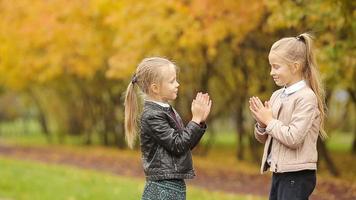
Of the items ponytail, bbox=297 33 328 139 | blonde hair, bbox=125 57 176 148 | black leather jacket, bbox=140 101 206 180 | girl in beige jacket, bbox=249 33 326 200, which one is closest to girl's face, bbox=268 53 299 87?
girl in beige jacket, bbox=249 33 326 200

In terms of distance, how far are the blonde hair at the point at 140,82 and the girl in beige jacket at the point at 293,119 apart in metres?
0.70

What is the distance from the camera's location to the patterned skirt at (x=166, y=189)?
15.9 ft

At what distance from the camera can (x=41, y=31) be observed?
2202 cm

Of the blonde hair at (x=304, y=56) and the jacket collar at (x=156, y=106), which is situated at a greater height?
the blonde hair at (x=304, y=56)

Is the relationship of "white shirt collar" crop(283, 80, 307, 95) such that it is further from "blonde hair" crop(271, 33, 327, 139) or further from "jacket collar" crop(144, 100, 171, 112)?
"jacket collar" crop(144, 100, 171, 112)

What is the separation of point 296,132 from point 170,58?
37.3ft

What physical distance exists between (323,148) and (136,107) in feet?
38.7

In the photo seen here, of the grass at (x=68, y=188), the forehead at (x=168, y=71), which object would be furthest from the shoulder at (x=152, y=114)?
the grass at (x=68, y=188)

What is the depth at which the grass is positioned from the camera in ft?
34.5

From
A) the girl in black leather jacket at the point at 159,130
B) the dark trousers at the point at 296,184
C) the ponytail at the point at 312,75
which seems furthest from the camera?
the girl in black leather jacket at the point at 159,130

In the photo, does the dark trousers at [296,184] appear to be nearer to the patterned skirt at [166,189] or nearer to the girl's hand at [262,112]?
the girl's hand at [262,112]

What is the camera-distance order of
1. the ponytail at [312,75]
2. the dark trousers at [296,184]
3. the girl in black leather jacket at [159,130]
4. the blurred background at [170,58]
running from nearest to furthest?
1. the dark trousers at [296,184]
2. the ponytail at [312,75]
3. the girl in black leather jacket at [159,130]
4. the blurred background at [170,58]

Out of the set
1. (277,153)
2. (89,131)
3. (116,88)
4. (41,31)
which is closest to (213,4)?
(41,31)

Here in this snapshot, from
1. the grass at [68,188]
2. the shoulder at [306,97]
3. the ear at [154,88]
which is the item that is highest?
the ear at [154,88]
